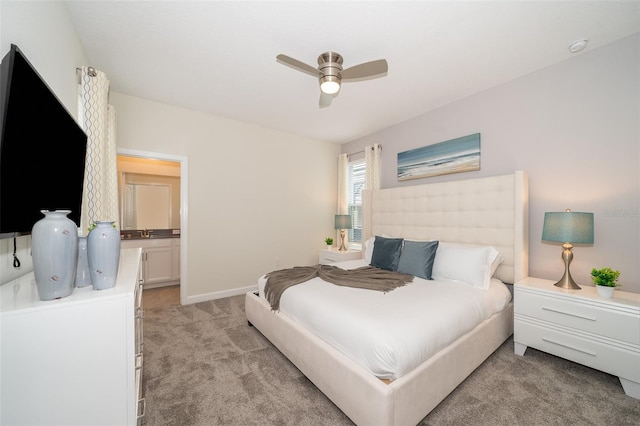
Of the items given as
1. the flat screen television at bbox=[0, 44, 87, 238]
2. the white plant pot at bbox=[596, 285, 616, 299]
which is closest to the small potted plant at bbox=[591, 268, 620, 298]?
the white plant pot at bbox=[596, 285, 616, 299]

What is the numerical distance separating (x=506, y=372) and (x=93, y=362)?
8.97 feet

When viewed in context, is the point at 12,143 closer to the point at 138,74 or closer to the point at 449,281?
the point at 138,74

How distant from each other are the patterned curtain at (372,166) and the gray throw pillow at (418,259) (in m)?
1.62

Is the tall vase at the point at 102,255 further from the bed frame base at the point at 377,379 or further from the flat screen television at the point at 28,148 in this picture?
the bed frame base at the point at 377,379

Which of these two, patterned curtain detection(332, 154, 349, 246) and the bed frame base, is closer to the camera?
the bed frame base

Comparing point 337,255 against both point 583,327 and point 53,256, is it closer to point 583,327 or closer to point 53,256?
point 583,327

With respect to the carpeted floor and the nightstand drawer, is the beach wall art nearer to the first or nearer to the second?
the nightstand drawer

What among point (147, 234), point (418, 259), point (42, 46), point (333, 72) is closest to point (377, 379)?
point (418, 259)

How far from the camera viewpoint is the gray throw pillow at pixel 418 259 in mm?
2771

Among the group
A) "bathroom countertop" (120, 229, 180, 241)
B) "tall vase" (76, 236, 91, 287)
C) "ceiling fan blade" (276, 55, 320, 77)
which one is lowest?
"bathroom countertop" (120, 229, 180, 241)

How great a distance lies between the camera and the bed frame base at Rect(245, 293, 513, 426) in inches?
55.7

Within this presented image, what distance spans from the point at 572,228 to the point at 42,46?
394cm

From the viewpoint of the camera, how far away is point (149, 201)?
4.90 meters

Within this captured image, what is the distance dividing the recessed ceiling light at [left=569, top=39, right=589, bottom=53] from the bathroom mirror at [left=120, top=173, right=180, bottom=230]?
588cm
